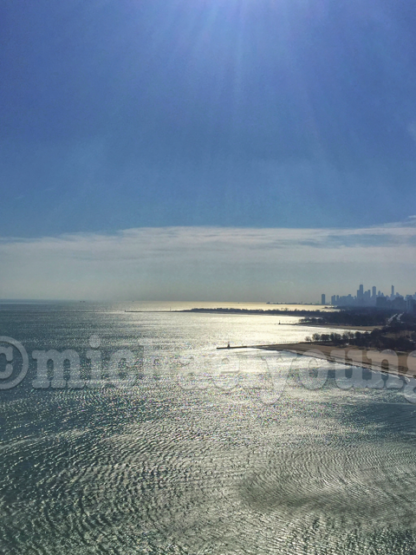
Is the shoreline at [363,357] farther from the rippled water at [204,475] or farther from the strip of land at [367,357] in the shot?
the rippled water at [204,475]

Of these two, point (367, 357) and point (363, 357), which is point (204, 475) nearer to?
point (363, 357)

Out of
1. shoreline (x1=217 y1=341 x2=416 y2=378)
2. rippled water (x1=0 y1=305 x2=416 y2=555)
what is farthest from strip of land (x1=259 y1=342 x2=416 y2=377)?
rippled water (x1=0 y1=305 x2=416 y2=555)

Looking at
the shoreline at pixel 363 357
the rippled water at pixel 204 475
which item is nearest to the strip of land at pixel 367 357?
the shoreline at pixel 363 357

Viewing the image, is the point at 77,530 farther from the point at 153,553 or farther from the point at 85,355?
the point at 85,355

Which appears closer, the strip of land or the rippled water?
the rippled water

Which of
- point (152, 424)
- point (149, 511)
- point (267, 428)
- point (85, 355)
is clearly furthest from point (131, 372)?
point (149, 511)

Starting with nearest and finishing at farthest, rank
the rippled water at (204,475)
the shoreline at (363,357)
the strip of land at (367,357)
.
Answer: the rippled water at (204,475)
the shoreline at (363,357)
the strip of land at (367,357)

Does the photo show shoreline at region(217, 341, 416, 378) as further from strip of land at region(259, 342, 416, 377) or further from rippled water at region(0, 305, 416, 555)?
rippled water at region(0, 305, 416, 555)

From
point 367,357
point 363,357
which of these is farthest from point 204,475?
point 367,357
